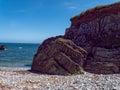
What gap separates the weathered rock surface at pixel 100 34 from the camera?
89.0ft

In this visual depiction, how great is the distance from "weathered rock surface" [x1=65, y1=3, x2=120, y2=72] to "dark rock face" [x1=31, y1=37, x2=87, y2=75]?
1.33m

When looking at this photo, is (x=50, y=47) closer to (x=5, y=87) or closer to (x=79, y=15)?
(x=79, y=15)

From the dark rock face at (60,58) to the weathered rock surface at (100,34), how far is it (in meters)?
1.33

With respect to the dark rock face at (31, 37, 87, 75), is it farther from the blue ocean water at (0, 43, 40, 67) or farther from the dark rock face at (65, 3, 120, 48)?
the blue ocean water at (0, 43, 40, 67)

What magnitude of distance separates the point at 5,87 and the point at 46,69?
989cm

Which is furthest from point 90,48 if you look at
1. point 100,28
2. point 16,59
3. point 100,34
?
point 16,59

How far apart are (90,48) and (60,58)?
12.7ft

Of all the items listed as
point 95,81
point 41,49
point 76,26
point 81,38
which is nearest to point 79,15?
point 76,26

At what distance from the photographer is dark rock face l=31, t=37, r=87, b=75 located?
85.0 ft

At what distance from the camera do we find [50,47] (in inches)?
1139

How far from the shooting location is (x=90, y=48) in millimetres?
28938

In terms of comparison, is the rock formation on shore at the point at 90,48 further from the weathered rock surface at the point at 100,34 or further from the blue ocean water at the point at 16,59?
the blue ocean water at the point at 16,59

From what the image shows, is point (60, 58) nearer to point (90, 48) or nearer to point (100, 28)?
point (90, 48)

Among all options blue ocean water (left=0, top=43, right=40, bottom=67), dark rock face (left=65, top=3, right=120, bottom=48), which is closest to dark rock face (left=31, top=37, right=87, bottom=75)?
dark rock face (left=65, top=3, right=120, bottom=48)
